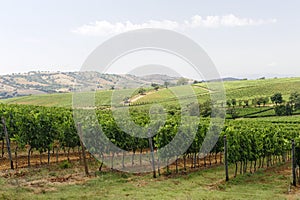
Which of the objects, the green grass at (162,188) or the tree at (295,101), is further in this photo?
the tree at (295,101)

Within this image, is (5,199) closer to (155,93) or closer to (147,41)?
(147,41)

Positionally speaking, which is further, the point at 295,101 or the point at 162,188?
the point at 295,101

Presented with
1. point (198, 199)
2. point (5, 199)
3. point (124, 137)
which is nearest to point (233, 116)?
point (124, 137)

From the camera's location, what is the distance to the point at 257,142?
85.0ft

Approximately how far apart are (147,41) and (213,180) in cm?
1102

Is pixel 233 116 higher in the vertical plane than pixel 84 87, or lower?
lower

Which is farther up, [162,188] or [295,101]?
[295,101]

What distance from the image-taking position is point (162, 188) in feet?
59.6

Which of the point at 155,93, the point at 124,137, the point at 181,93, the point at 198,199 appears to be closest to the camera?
the point at 198,199

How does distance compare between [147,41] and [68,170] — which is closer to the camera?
[147,41]

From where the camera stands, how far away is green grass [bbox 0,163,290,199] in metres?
15.4

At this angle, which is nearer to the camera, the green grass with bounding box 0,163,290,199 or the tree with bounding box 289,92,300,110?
Result: the green grass with bounding box 0,163,290,199

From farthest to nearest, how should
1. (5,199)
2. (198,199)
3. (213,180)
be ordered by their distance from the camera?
(213,180)
(198,199)
(5,199)

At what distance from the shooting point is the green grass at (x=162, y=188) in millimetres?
15445
